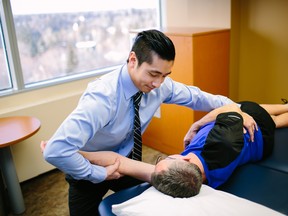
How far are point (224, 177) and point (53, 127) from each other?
1603 millimetres

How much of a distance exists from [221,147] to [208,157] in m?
0.08

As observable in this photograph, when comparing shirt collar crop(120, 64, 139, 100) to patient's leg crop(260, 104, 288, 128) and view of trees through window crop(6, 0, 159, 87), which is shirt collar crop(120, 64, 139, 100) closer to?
patient's leg crop(260, 104, 288, 128)

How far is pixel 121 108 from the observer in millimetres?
1256

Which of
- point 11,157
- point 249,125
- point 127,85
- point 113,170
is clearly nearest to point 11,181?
point 11,157

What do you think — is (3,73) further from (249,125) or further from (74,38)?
(249,125)

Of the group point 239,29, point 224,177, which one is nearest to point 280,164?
point 224,177

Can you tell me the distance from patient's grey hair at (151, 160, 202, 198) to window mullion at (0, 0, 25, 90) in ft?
5.31

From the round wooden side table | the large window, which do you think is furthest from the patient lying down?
the large window

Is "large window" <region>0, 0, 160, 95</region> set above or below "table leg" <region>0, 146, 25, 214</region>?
above

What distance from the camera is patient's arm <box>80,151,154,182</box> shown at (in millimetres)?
1253

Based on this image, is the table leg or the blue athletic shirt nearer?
the blue athletic shirt

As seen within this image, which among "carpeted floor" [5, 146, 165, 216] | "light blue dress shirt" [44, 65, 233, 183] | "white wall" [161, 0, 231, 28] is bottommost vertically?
"carpeted floor" [5, 146, 165, 216]

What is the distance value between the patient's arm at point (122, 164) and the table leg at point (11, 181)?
39.6 inches

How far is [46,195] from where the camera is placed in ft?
7.50
